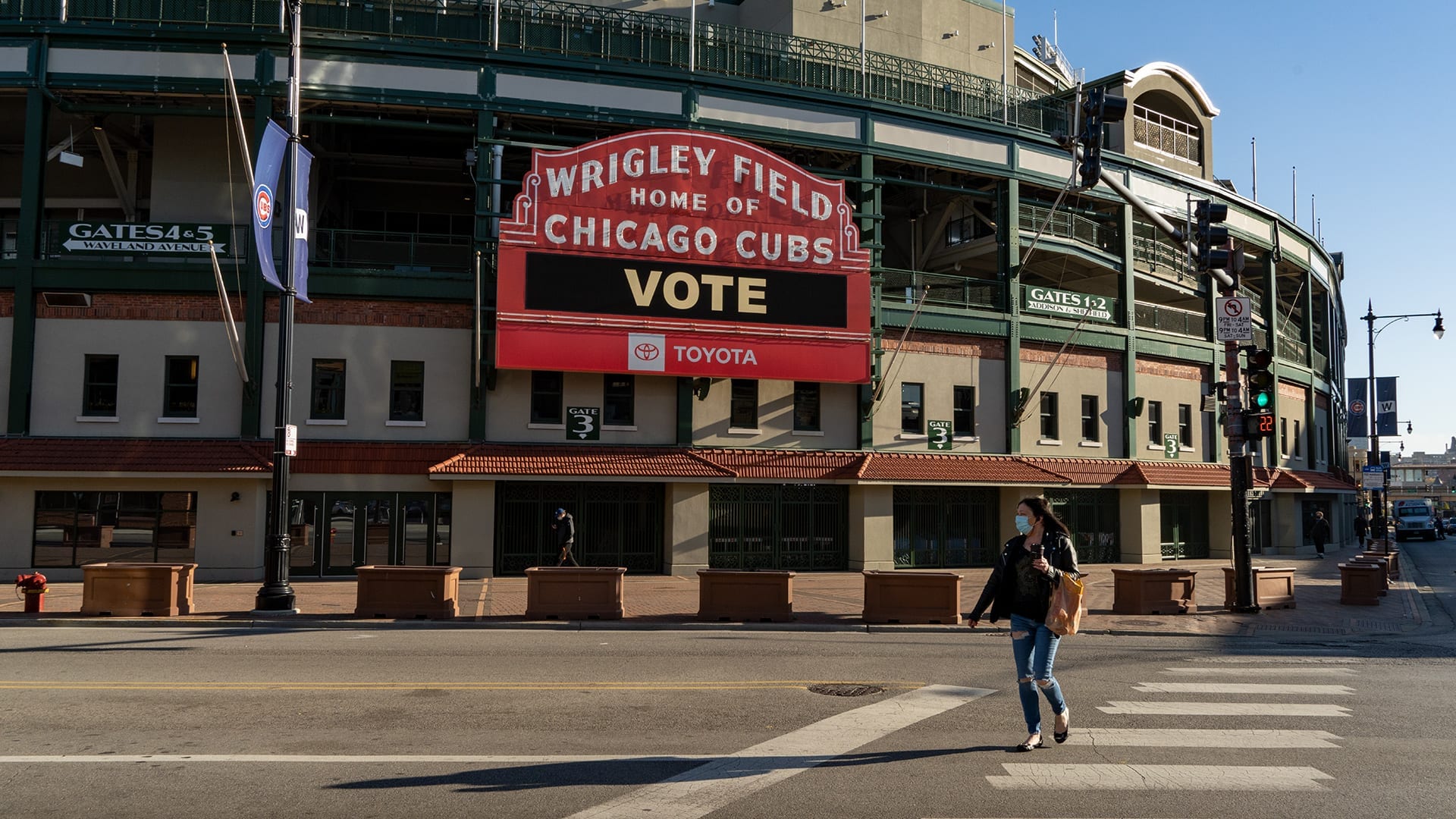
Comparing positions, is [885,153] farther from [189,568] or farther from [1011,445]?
[189,568]

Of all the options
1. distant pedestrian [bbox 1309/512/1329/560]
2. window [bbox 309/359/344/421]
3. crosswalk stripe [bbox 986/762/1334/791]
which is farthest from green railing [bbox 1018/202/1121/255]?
crosswalk stripe [bbox 986/762/1334/791]

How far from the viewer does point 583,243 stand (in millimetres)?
25062

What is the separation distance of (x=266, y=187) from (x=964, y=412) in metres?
19.1

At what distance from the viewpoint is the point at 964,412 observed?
96.4 ft

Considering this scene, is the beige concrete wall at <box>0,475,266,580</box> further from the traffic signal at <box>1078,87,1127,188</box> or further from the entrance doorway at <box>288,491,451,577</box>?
the traffic signal at <box>1078,87,1127,188</box>

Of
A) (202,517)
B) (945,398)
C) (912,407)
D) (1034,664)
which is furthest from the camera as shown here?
(945,398)

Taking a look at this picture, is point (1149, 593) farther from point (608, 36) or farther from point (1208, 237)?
point (608, 36)

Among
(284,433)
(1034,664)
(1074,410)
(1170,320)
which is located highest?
(1170,320)

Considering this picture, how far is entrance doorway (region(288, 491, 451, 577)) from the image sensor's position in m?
24.0

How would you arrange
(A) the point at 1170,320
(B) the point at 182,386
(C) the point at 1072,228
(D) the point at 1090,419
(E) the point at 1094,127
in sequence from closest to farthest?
(E) the point at 1094,127
(B) the point at 182,386
(D) the point at 1090,419
(C) the point at 1072,228
(A) the point at 1170,320

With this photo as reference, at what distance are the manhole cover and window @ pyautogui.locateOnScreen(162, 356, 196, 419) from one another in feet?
61.4

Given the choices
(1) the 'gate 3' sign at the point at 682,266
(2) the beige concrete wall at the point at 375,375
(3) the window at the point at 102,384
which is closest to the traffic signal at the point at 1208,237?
(1) the 'gate 3' sign at the point at 682,266

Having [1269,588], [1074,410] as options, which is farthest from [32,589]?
[1074,410]

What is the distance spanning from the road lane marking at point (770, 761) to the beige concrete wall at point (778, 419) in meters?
16.6
